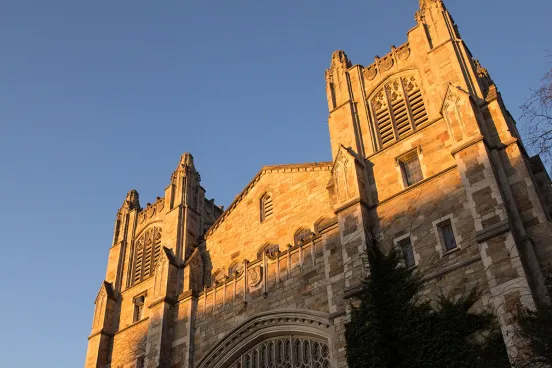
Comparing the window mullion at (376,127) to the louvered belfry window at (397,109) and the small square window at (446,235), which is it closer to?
the louvered belfry window at (397,109)

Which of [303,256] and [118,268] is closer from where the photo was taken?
[303,256]

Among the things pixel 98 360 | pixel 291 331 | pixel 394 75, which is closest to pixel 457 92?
pixel 394 75

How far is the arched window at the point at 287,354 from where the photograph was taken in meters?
19.6

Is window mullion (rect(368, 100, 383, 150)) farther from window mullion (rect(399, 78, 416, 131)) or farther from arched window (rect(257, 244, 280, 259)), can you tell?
arched window (rect(257, 244, 280, 259))

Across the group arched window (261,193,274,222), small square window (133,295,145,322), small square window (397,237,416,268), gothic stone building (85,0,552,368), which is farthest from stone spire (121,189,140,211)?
small square window (397,237,416,268)

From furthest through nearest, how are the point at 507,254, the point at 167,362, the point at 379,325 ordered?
the point at 167,362, the point at 379,325, the point at 507,254

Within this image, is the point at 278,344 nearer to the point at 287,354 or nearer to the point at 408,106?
the point at 287,354

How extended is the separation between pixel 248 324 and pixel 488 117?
11.1 m

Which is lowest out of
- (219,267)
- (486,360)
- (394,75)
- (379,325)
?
(486,360)

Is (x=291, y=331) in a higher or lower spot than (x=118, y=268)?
lower

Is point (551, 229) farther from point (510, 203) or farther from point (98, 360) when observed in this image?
point (98, 360)

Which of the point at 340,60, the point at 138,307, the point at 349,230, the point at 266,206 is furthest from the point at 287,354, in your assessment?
the point at 340,60

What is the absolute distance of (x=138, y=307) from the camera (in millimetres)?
27875

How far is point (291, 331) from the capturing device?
20.5 meters
